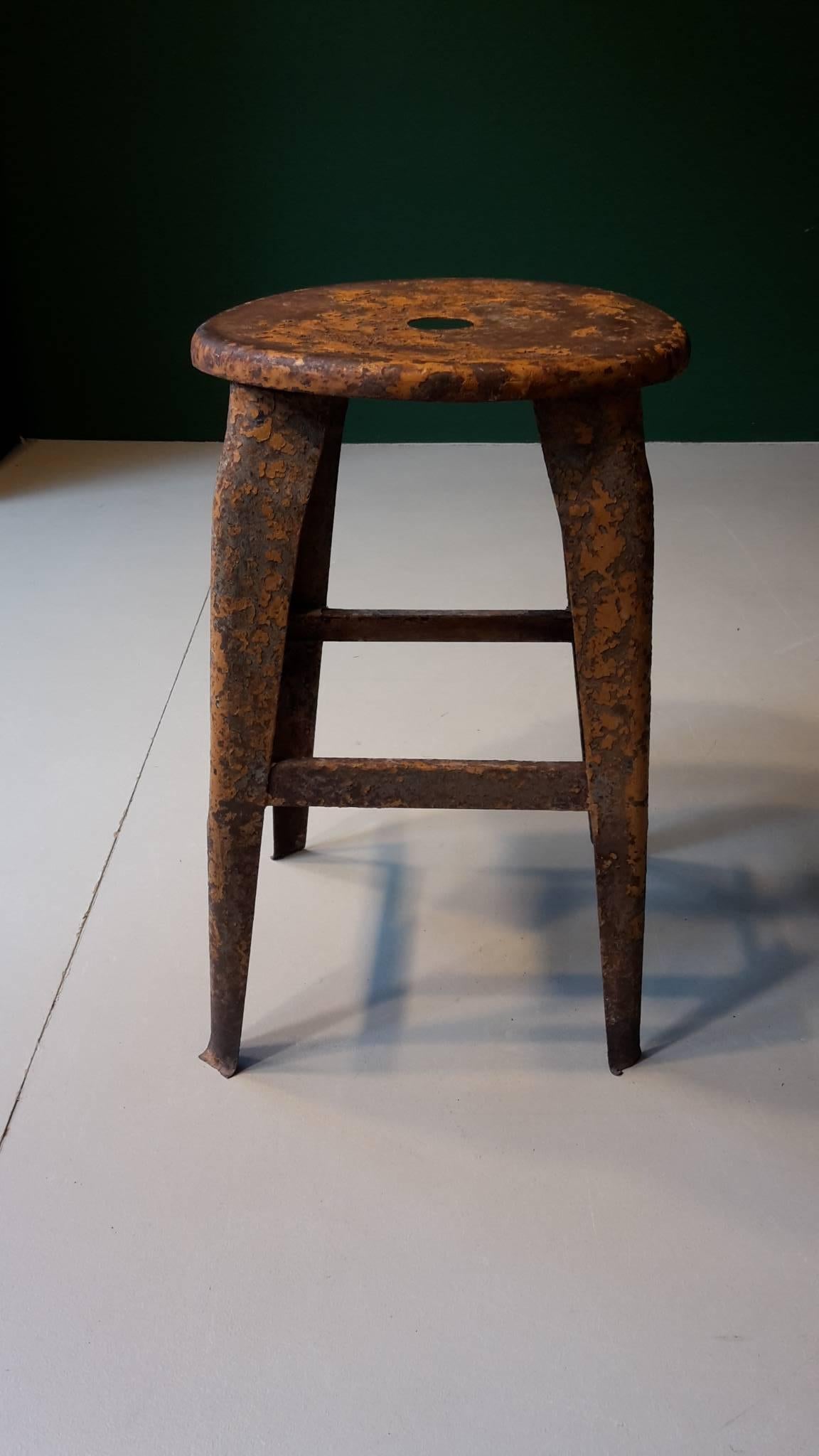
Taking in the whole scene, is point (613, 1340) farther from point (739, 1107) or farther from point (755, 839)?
point (755, 839)

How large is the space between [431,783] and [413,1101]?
341mm

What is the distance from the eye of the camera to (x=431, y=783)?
4.10ft

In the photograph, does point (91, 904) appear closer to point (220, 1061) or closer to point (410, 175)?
point (220, 1061)

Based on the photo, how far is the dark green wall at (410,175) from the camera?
3.50 m

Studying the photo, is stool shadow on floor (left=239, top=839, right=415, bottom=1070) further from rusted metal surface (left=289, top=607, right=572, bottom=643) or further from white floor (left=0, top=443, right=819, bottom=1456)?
rusted metal surface (left=289, top=607, right=572, bottom=643)

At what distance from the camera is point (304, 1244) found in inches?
44.9

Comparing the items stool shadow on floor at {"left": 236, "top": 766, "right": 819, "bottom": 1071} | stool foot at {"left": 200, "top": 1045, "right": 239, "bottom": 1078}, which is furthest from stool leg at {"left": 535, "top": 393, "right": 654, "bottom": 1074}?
stool foot at {"left": 200, "top": 1045, "right": 239, "bottom": 1078}

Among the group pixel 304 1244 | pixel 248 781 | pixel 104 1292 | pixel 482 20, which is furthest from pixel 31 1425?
pixel 482 20

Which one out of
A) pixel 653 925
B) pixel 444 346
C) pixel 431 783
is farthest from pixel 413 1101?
pixel 444 346

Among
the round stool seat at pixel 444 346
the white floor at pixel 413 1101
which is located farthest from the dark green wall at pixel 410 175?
the round stool seat at pixel 444 346

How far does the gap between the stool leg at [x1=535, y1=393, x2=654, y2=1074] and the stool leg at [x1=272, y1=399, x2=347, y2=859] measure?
42cm

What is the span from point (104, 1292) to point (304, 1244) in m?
0.18

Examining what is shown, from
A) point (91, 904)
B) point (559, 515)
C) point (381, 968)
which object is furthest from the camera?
point (91, 904)

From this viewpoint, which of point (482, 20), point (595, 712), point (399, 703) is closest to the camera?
point (595, 712)
